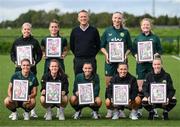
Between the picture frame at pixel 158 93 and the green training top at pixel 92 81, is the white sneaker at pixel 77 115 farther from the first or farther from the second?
the picture frame at pixel 158 93

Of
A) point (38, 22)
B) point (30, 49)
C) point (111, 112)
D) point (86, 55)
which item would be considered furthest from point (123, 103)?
point (38, 22)

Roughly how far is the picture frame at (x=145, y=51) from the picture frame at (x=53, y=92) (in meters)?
1.63

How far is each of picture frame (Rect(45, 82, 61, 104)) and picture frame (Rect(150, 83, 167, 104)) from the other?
1.62 metres

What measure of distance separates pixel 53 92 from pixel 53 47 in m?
0.93

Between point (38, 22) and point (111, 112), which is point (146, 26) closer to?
point (111, 112)

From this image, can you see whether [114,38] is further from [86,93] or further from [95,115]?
[95,115]

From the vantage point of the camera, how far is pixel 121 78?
952 centimetres

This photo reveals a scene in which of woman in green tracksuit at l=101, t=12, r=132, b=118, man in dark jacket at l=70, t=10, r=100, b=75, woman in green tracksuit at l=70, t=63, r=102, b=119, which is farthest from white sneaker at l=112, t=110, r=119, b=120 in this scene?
man in dark jacket at l=70, t=10, r=100, b=75

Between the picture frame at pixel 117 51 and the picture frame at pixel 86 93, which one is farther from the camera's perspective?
the picture frame at pixel 117 51

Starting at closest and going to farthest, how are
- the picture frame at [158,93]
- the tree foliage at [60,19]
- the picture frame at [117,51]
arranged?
the picture frame at [158,93], the picture frame at [117,51], the tree foliage at [60,19]

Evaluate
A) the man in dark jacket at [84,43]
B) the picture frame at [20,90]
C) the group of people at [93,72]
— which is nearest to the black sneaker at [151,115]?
the group of people at [93,72]

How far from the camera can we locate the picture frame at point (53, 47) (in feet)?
32.4

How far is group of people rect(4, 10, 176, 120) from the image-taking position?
940 cm

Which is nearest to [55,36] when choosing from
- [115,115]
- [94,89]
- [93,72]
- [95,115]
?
[93,72]
